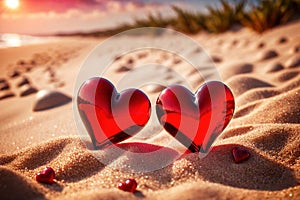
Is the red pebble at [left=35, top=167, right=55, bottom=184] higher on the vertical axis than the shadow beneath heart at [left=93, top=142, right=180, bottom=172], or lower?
higher

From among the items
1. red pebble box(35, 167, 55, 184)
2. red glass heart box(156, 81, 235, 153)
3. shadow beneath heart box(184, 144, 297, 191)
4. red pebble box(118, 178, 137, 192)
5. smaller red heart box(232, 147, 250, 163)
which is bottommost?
shadow beneath heart box(184, 144, 297, 191)

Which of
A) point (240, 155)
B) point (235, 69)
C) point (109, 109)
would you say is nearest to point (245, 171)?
point (240, 155)

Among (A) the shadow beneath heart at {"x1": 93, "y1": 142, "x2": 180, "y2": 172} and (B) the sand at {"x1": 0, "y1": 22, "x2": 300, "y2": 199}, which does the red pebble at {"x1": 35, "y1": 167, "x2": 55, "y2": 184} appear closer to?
(B) the sand at {"x1": 0, "y1": 22, "x2": 300, "y2": 199}

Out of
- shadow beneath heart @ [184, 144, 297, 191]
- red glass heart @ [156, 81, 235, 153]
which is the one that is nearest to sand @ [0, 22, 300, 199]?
shadow beneath heart @ [184, 144, 297, 191]

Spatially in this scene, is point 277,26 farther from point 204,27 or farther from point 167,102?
point 167,102

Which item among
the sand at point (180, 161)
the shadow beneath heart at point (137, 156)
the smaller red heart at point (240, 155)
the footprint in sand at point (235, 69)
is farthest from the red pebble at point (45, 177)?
the footprint in sand at point (235, 69)

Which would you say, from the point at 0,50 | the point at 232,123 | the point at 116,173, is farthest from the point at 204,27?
the point at 116,173

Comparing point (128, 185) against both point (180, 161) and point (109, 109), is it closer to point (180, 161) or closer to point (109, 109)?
point (180, 161)
